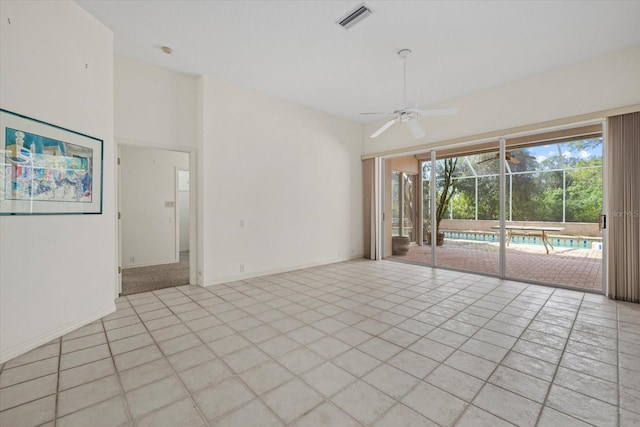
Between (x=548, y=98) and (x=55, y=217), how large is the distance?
6313mm

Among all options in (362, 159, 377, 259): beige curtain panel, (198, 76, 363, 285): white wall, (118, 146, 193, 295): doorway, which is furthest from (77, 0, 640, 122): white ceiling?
(118, 146, 193, 295): doorway

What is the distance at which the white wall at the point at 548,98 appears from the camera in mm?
3584

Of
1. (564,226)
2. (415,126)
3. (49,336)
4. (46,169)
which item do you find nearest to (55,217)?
(46,169)

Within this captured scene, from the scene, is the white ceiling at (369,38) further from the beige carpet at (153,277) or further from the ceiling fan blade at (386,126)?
the beige carpet at (153,277)

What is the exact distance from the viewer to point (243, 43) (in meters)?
3.41

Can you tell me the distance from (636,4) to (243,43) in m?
4.12

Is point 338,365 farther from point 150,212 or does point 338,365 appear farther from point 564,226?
point 564,226

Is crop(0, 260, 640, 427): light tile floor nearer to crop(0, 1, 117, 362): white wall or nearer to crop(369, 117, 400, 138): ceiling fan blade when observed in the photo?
crop(0, 1, 117, 362): white wall

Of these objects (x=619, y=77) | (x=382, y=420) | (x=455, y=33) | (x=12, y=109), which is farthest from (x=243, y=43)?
(x=619, y=77)

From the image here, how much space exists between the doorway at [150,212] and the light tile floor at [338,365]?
2366 millimetres

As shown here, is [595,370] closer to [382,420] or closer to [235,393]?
[382,420]

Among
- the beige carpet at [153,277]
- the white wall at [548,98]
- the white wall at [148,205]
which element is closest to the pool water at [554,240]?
the white wall at [548,98]

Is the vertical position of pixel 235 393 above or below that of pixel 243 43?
below

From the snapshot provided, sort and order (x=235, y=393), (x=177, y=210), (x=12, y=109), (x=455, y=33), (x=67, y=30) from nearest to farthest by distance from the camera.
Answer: (x=235, y=393)
(x=12, y=109)
(x=67, y=30)
(x=455, y=33)
(x=177, y=210)
